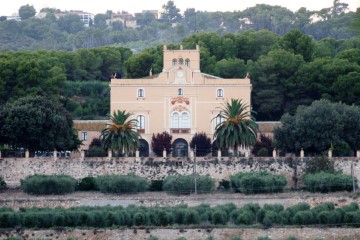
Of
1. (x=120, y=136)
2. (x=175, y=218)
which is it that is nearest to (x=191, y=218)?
(x=175, y=218)

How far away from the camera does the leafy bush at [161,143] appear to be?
192ft

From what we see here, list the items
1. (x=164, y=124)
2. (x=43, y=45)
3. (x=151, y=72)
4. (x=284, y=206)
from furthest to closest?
(x=43, y=45), (x=151, y=72), (x=164, y=124), (x=284, y=206)

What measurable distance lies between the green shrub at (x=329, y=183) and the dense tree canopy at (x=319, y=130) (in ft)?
11.4

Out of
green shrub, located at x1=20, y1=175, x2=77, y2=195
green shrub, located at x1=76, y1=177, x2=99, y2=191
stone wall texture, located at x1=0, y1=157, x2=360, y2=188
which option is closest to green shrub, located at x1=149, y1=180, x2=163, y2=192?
stone wall texture, located at x1=0, y1=157, x2=360, y2=188

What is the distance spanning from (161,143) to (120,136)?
450cm

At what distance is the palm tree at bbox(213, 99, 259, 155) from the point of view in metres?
54.4

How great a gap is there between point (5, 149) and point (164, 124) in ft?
24.7

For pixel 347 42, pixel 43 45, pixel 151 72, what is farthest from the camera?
pixel 43 45

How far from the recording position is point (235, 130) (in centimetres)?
5453

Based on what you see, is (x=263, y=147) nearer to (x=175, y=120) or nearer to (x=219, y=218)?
(x=175, y=120)

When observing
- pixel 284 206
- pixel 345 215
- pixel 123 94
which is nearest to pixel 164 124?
pixel 123 94

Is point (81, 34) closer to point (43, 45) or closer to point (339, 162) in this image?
point (43, 45)

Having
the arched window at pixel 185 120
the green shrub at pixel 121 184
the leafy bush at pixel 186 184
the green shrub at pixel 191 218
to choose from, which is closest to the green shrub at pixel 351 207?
the green shrub at pixel 191 218

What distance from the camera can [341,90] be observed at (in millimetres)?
61812
